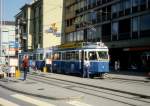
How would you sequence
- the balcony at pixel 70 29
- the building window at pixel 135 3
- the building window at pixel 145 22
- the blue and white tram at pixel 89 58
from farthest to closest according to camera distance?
1. the balcony at pixel 70 29
2. the building window at pixel 135 3
3. the building window at pixel 145 22
4. the blue and white tram at pixel 89 58

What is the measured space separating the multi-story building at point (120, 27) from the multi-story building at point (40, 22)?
1215 centimetres

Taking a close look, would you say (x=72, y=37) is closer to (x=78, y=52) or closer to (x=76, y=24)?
(x=76, y=24)

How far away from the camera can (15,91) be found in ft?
74.0

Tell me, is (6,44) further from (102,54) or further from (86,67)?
(102,54)

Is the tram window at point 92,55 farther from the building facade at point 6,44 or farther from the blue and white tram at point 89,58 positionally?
the building facade at point 6,44

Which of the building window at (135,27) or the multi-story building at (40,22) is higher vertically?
the multi-story building at (40,22)

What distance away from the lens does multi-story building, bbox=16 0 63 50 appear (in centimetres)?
9494

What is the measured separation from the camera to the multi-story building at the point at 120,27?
5693cm

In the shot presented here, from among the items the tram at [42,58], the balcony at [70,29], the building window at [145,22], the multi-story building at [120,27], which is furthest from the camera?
the balcony at [70,29]

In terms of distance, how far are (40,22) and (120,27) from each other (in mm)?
37931

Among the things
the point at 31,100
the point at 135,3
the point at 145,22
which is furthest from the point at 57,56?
the point at 31,100

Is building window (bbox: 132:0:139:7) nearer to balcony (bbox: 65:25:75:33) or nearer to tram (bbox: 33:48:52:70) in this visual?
Result: tram (bbox: 33:48:52:70)

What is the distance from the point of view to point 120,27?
2475 inches

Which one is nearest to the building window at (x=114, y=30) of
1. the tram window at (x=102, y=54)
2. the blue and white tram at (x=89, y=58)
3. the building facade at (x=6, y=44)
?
the building facade at (x=6, y=44)
